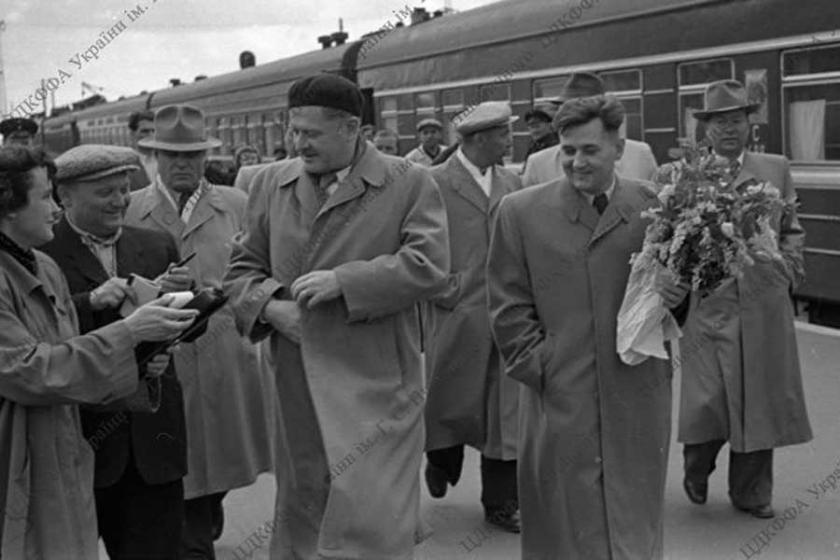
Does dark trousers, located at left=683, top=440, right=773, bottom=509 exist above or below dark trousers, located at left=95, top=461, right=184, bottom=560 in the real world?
below

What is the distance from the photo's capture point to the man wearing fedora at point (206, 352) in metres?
6.23

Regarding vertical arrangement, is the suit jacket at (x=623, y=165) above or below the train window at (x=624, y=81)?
below

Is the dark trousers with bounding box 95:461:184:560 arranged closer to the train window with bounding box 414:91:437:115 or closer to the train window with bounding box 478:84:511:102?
the train window with bounding box 478:84:511:102

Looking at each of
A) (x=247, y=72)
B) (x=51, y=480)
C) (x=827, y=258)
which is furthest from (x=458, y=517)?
(x=247, y=72)

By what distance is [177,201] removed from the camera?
6.50 metres

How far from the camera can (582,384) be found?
464 centimetres

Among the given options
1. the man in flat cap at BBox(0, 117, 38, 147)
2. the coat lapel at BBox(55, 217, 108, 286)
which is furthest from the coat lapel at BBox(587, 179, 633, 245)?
the man in flat cap at BBox(0, 117, 38, 147)

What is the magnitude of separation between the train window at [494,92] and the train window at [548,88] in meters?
0.77

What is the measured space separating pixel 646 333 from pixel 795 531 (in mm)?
2476

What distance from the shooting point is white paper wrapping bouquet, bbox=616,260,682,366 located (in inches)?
177

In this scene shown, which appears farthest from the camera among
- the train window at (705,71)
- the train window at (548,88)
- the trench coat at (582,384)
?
the train window at (548,88)

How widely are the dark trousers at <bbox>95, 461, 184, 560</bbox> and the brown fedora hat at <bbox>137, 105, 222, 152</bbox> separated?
2.22 m

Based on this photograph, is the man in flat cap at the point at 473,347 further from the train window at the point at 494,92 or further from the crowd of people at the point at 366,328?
the train window at the point at 494,92

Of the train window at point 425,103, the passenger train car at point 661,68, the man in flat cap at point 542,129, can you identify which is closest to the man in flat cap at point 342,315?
the man in flat cap at point 542,129
